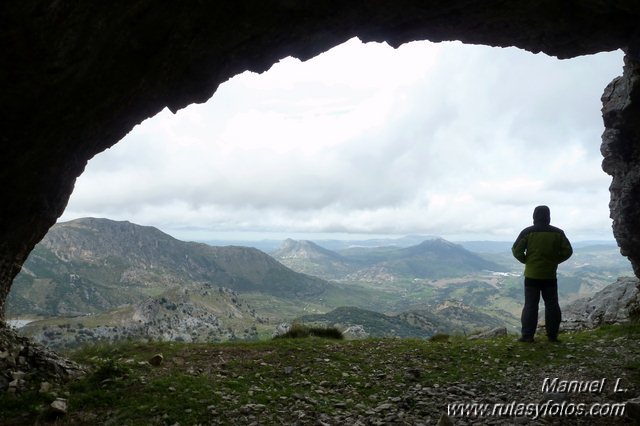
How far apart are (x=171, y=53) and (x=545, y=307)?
1553cm

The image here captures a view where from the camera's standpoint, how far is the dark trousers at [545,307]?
14.5 m

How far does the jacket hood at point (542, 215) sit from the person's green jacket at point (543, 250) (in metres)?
0.09

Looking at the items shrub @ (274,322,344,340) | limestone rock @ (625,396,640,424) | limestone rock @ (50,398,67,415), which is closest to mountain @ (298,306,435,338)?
shrub @ (274,322,344,340)

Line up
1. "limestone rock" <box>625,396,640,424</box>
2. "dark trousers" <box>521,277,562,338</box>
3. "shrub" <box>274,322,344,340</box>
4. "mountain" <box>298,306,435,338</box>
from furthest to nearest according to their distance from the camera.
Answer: "mountain" <box>298,306,435,338</box>, "shrub" <box>274,322,344,340</box>, "dark trousers" <box>521,277,562,338</box>, "limestone rock" <box>625,396,640,424</box>

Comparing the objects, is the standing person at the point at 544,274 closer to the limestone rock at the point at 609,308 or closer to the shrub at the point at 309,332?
the limestone rock at the point at 609,308

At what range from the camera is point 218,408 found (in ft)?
30.2

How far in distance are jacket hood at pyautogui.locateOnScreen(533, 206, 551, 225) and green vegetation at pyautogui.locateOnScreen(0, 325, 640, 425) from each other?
447 cm

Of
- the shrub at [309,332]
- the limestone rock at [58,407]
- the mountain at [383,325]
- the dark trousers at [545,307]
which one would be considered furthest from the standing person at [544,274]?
the mountain at [383,325]

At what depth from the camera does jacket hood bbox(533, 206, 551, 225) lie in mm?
15273

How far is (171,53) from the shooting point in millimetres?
11297

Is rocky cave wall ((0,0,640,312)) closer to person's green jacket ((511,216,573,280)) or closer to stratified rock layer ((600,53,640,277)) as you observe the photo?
stratified rock layer ((600,53,640,277))

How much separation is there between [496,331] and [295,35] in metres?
16.1

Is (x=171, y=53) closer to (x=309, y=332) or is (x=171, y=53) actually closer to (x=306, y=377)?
(x=306, y=377)

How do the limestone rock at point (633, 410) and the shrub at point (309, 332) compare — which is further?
the shrub at point (309, 332)
